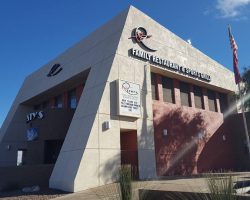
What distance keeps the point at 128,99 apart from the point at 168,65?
532cm

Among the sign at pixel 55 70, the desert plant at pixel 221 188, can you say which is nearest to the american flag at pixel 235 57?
the sign at pixel 55 70

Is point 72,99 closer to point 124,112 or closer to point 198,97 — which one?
point 124,112

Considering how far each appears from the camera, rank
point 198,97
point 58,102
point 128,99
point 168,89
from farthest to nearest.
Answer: point 58,102 < point 198,97 < point 168,89 < point 128,99

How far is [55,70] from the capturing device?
2484 cm

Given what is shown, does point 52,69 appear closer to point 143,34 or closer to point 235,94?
point 143,34

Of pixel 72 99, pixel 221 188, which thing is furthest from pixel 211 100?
pixel 221 188

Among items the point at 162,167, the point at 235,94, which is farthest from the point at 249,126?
the point at 162,167

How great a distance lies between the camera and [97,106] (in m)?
15.4

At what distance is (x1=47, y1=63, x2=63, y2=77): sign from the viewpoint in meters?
24.4

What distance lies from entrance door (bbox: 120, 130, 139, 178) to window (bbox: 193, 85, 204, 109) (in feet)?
28.0

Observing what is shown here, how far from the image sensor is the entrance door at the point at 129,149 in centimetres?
1659

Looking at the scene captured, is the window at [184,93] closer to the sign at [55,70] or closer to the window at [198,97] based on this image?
the window at [198,97]

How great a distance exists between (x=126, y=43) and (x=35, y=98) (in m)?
13.6

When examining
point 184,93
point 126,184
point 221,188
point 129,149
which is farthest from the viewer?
point 184,93
